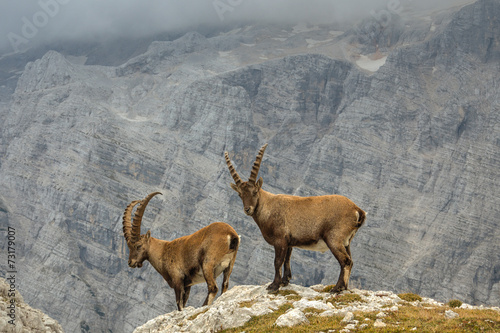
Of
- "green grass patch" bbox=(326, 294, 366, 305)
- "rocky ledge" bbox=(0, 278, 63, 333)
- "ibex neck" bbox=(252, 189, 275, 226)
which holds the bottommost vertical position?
"rocky ledge" bbox=(0, 278, 63, 333)

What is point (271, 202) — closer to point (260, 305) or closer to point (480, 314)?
point (260, 305)

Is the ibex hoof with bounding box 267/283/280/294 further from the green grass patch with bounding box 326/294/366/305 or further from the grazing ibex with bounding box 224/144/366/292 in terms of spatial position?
the green grass patch with bounding box 326/294/366/305

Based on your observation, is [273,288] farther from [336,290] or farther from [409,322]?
[409,322]

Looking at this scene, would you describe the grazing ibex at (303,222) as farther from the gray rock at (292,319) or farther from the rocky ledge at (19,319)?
the rocky ledge at (19,319)

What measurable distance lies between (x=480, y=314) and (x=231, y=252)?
35.7 feet

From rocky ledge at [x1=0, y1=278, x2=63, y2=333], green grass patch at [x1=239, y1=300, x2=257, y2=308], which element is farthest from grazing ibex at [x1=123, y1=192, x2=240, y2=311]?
rocky ledge at [x1=0, y1=278, x2=63, y2=333]

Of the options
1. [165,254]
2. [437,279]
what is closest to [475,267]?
[437,279]

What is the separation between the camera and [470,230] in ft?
654

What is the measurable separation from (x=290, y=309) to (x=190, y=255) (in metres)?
7.06

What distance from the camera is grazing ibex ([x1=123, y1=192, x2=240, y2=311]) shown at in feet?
80.3

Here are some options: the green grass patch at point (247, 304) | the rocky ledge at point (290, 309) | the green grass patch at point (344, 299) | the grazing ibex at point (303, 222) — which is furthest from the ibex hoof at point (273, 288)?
the green grass patch at point (344, 299)

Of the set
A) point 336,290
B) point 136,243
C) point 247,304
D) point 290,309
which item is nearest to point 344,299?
point 336,290

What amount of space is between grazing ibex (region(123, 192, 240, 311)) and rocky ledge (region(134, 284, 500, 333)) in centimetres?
141

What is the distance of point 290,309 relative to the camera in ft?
65.3
